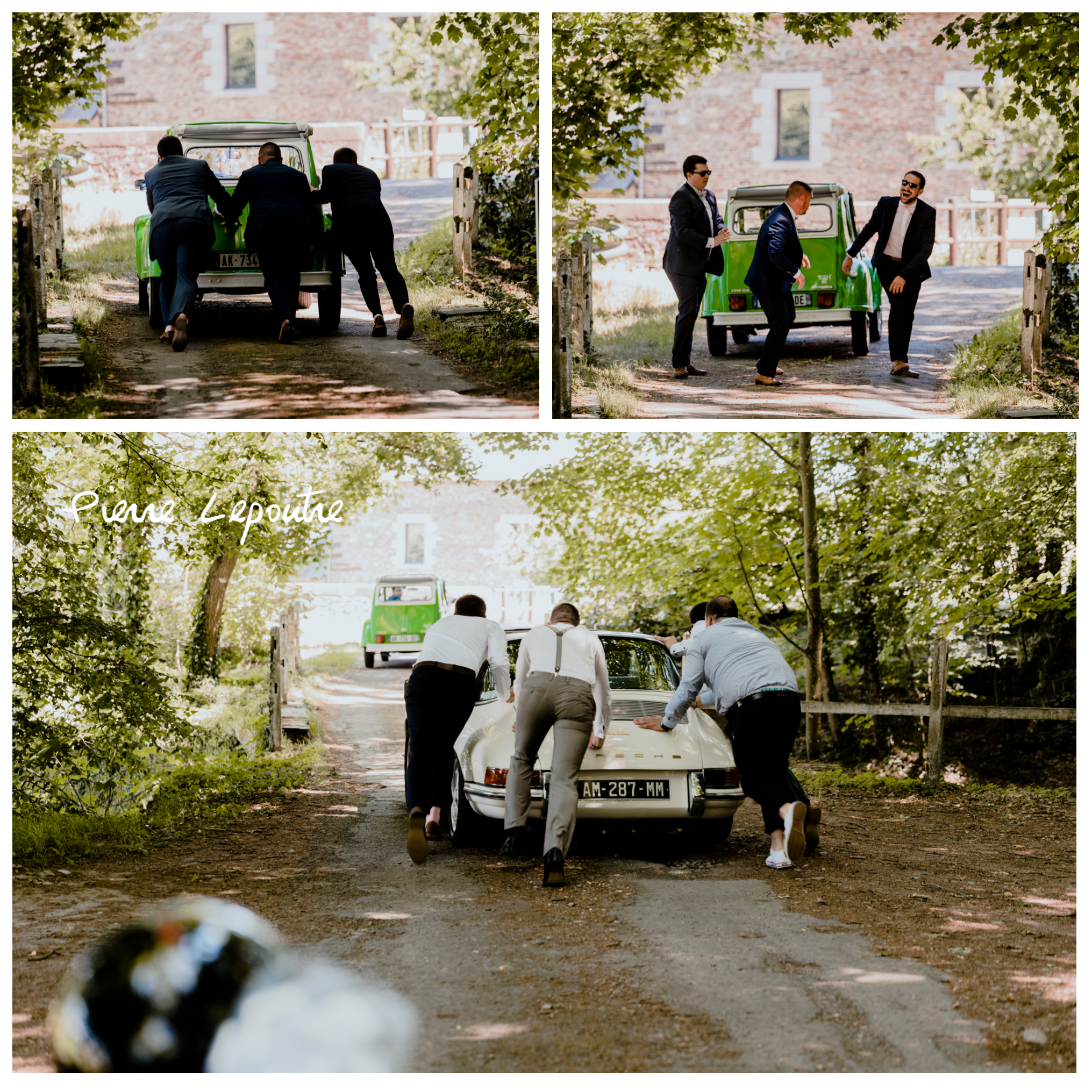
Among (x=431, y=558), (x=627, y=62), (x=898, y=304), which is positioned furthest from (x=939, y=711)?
(x=431, y=558)

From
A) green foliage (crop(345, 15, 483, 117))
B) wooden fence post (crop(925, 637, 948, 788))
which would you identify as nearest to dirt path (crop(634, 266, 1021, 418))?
green foliage (crop(345, 15, 483, 117))

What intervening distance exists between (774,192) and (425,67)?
2.14 meters

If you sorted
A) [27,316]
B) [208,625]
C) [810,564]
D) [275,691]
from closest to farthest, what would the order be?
[27,316], [810,564], [275,691], [208,625]

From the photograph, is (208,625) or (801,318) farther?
(208,625)

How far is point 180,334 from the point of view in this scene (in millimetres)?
6484

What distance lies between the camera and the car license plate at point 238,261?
21.6 ft

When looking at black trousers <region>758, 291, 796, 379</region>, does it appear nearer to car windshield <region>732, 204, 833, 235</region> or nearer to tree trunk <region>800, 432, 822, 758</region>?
car windshield <region>732, 204, 833, 235</region>

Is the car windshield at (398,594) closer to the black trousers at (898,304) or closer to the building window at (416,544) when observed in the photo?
the building window at (416,544)

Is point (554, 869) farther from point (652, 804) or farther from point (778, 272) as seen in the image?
point (778, 272)

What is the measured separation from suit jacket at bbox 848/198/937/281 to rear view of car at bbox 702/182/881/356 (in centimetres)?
10

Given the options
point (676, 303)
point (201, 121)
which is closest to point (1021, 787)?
point (676, 303)

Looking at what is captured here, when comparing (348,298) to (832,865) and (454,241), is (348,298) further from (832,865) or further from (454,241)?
(832,865)

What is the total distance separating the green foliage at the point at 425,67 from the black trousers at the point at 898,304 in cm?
261

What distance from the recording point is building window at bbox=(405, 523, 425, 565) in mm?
17109
